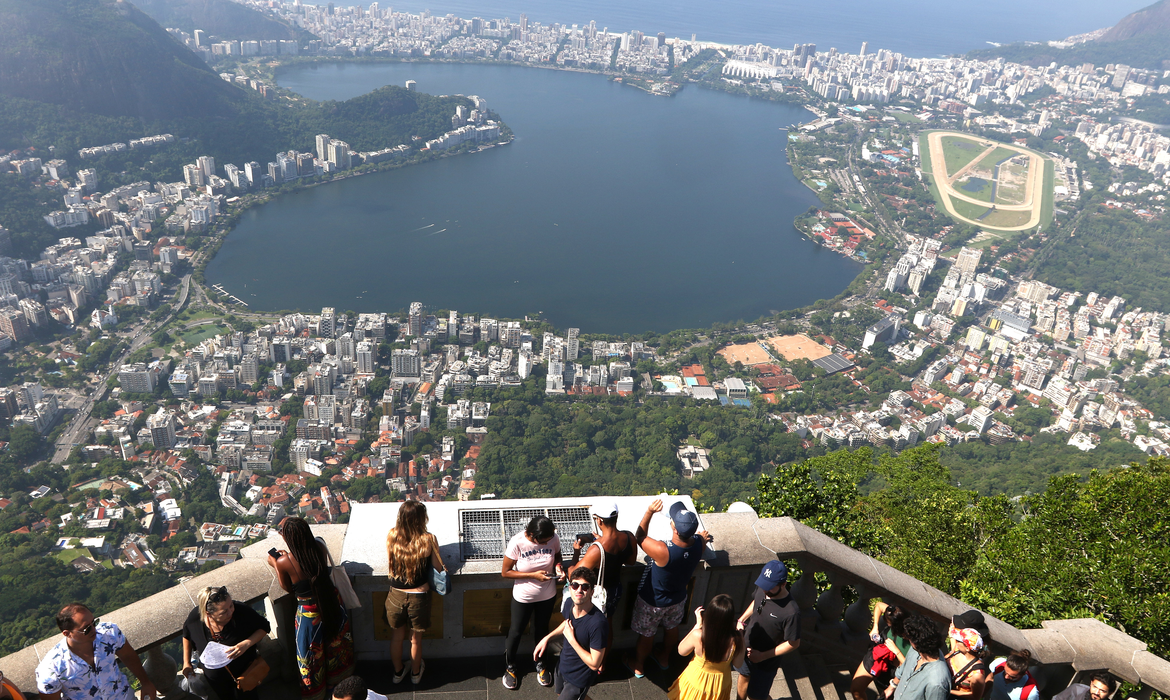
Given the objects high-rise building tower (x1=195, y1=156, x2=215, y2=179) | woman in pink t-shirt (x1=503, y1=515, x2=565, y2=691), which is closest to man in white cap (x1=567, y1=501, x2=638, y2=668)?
woman in pink t-shirt (x1=503, y1=515, x2=565, y2=691)

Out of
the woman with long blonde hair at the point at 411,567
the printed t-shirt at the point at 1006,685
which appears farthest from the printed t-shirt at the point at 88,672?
the printed t-shirt at the point at 1006,685

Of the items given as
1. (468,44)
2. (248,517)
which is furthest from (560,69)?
(248,517)

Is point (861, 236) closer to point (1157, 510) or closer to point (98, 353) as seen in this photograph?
point (98, 353)

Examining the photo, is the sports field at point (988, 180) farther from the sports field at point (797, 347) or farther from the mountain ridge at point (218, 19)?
the mountain ridge at point (218, 19)

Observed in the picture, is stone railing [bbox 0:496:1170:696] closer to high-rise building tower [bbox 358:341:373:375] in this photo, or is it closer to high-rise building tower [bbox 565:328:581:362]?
high-rise building tower [bbox 358:341:373:375]

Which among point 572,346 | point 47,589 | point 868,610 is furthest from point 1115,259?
point 47,589

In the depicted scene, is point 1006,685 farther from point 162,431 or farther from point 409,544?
point 162,431
